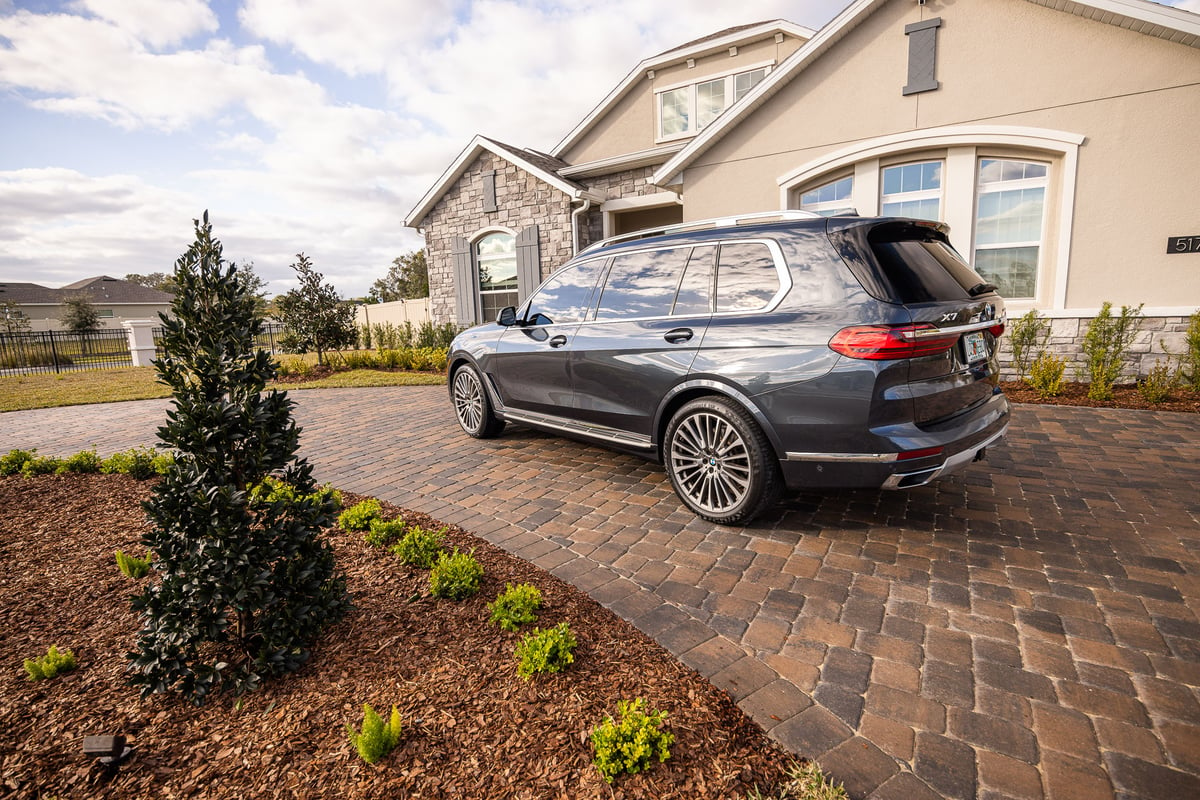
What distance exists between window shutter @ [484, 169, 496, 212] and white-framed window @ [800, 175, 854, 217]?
25.0 feet

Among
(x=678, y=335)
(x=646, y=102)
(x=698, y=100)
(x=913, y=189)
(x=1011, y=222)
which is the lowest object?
(x=678, y=335)

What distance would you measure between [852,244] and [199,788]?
3700 millimetres

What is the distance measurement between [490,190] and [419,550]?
1269cm

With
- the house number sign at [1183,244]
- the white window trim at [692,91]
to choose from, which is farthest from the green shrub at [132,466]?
the white window trim at [692,91]

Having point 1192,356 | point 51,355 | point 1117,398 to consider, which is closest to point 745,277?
point 1117,398

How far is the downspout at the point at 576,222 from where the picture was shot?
13.1m

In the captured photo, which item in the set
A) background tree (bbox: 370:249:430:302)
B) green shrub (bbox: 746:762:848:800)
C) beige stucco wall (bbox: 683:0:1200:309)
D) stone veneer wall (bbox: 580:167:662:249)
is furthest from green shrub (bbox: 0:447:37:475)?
background tree (bbox: 370:249:430:302)

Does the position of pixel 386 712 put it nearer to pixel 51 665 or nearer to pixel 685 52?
pixel 51 665

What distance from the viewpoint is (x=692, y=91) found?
1422 centimetres

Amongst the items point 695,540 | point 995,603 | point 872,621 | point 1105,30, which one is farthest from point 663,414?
point 1105,30

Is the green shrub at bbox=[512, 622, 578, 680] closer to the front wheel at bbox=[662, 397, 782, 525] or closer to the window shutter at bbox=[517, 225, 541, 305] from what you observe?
the front wheel at bbox=[662, 397, 782, 525]

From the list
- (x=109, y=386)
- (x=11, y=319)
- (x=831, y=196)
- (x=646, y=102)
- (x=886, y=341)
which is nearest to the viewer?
(x=886, y=341)

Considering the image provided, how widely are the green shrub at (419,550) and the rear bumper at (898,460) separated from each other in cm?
206

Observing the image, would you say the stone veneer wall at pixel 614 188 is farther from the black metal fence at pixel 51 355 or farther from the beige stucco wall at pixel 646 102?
the black metal fence at pixel 51 355
